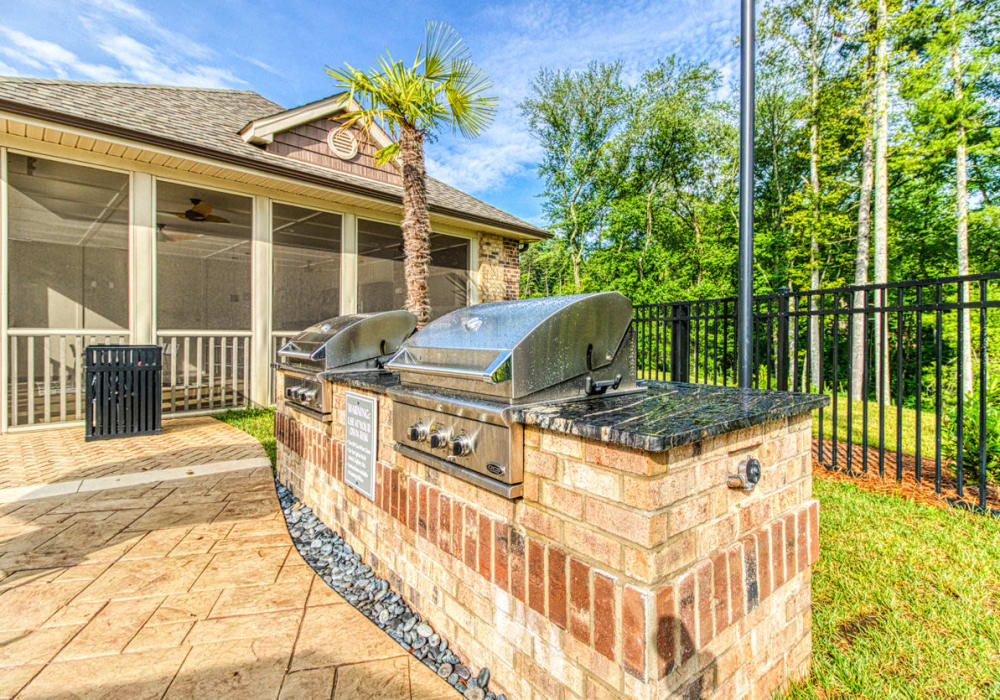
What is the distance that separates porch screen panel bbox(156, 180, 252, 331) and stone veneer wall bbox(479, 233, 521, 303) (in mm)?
4342

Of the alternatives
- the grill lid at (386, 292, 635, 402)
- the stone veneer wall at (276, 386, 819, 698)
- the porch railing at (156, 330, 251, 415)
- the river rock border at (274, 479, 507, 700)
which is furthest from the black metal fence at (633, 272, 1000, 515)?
the porch railing at (156, 330, 251, 415)

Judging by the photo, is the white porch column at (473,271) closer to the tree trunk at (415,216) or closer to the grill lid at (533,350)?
the tree trunk at (415,216)

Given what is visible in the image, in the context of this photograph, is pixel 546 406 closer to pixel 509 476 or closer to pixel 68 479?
pixel 509 476

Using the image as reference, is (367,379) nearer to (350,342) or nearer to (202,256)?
(350,342)

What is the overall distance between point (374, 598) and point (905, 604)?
2.34 m

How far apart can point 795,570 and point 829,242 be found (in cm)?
1513

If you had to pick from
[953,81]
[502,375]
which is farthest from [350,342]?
[953,81]

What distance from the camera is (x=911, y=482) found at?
11.6 feet

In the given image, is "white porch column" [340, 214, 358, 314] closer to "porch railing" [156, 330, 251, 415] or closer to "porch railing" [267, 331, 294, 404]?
"porch railing" [267, 331, 294, 404]

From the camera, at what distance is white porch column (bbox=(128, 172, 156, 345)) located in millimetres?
5719

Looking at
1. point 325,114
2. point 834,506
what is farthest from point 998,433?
point 325,114

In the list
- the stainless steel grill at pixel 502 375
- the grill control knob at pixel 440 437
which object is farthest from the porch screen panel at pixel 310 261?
the grill control knob at pixel 440 437

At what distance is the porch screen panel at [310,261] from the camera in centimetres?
752

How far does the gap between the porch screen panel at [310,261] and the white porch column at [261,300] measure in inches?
18.6
